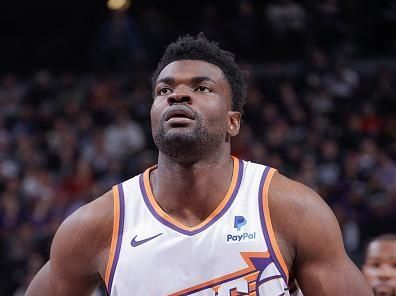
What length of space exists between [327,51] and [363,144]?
9.08 ft

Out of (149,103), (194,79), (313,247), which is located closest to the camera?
(313,247)

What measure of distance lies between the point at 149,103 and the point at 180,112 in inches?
370

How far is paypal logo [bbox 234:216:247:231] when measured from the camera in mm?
3566

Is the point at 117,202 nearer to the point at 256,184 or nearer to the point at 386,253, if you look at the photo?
the point at 256,184

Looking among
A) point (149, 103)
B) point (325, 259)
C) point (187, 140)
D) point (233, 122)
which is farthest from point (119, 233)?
point (149, 103)

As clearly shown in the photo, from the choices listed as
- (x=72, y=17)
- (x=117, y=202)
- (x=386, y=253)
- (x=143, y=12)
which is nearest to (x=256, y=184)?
(x=117, y=202)

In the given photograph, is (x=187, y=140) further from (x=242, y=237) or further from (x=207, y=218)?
(x=242, y=237)

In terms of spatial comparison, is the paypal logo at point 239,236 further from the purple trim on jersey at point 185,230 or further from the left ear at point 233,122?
the left ear at point 233,122

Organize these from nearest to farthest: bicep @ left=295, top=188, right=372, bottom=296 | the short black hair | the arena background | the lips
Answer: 1. bicep @ left=295, top=188, right=372, bottom=296
2. the lips
3. the short black hair
4. the arena background

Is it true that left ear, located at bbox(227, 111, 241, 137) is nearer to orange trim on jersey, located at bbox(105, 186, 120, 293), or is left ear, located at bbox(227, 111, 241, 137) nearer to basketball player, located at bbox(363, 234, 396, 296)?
orange trim on jersey, located at bbox(105, 186, 120, 293)

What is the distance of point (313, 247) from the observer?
11.5 feet

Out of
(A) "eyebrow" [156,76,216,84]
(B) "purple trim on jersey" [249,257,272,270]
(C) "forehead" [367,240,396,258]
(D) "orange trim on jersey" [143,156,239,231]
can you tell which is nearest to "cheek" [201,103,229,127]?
(A) "eyebrow" [156,76,216,84]

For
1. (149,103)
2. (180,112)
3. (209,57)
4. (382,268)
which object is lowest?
(382,268)

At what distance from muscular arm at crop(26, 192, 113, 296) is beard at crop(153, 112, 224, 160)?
364 millimetres
